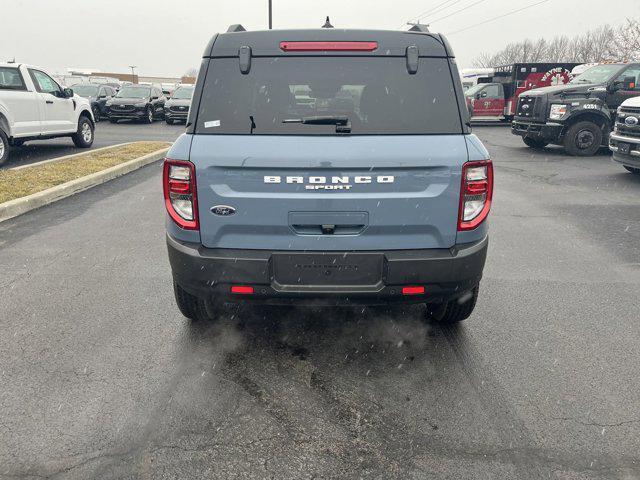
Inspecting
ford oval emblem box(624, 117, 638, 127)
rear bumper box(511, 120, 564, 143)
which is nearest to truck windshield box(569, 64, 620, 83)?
rear bumper box(511, 120, 564, 143)

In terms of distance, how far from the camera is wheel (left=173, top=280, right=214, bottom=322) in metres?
3.80

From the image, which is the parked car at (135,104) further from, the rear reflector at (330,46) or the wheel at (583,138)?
the rear reflector at (330,46)

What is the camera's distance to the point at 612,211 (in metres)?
8.00

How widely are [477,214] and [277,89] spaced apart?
4.53 feet

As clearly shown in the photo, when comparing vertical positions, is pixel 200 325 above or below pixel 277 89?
below

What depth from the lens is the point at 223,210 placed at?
3.07 meters

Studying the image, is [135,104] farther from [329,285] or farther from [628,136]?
[329,285]

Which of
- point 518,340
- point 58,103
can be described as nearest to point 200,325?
point 518,340

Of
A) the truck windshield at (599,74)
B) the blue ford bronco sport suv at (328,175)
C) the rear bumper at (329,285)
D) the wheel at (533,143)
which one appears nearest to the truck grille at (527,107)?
the wheel at (533,143)

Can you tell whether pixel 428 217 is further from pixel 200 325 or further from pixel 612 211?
pixel 612 211

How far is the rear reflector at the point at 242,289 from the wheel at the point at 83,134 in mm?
12909

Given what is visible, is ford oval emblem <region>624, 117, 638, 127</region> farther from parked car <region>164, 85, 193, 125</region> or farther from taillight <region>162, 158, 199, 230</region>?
parked car <region>164, 85, 193, 125</region>

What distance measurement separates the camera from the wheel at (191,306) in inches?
150

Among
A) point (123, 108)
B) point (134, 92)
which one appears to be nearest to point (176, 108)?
point (123, 108)
